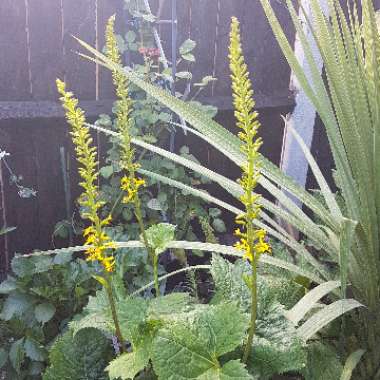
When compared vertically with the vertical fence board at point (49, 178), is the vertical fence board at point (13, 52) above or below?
above

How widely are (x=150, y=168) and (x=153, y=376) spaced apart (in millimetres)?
1175

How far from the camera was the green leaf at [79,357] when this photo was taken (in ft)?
2.96

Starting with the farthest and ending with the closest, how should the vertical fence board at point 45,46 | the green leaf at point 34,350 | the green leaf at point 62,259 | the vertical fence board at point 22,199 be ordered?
the vertical fence board at point 22,199, the vertical fence board at point 45,46, the green leaf at point 62,259, the green leaf at point 34,350

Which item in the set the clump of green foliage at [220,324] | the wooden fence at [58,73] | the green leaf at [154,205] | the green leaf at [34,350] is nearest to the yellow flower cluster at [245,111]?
the clump of green foliage at [220,324]

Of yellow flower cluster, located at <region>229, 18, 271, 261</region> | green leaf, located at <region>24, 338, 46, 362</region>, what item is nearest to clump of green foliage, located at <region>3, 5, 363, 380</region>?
yellow flower cluster, located at <region>229, 18, 271, 261</region>

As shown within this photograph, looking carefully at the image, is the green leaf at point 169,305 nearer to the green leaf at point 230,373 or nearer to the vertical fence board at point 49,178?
the green leaf at point 230,373

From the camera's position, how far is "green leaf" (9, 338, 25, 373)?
146 cm

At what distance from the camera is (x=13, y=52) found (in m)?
2.09

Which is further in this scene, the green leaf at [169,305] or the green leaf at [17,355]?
the green leaf at [17,355]

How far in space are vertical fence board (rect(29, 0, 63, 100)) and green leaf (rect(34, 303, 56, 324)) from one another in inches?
38.3

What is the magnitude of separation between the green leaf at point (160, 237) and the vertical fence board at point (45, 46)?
1.37 metres

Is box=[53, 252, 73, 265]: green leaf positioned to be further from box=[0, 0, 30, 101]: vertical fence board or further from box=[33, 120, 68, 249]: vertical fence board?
box=[0, 0, 30, 101]: vertical fence board

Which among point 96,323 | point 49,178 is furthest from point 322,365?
point 49,178

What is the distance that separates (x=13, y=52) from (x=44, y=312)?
1.10 metres
